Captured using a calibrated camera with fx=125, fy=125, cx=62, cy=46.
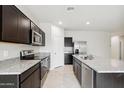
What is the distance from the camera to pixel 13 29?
227cm

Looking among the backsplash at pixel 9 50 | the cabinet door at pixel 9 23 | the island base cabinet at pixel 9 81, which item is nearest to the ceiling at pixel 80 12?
the backsplash at pixel 9 50

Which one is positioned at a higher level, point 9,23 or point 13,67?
point 9,23

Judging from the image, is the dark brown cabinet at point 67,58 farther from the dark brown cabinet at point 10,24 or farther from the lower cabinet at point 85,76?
the dark brown cabinet at point 10,24

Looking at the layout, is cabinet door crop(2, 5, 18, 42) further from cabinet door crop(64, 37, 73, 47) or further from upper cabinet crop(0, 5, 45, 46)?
cabinet door crop(64, 37, 73, 47)

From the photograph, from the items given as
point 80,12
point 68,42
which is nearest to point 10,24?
point 80,12

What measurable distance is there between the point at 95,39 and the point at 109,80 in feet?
24.7

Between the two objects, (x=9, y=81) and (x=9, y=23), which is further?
(x=9, y=23)

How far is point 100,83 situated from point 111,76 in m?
0.21

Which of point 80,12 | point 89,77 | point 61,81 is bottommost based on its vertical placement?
point 61,81

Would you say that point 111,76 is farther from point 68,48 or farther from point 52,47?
point 68,48

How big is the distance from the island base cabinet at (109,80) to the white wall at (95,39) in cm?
715

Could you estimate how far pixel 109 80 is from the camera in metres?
2.04

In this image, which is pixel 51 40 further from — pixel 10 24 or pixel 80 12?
pixel 10 24
